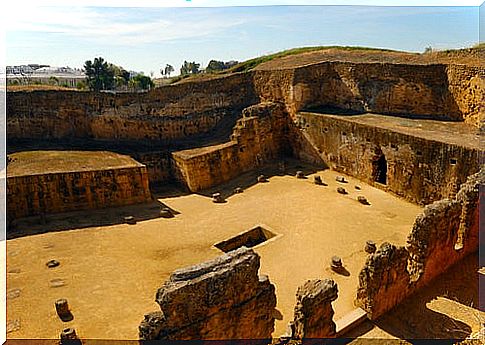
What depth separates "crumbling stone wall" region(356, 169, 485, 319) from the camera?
7.06 m

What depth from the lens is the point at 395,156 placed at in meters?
12.8

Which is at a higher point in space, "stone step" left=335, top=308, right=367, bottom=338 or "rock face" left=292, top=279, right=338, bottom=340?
"rock face" left=292, top=279, right=338, bottom=340

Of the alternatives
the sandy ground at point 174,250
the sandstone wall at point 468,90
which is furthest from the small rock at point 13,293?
the sandstone wall at point 468,90

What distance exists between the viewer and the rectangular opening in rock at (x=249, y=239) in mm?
10796

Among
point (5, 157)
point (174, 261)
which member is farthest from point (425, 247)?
point (5, 157)

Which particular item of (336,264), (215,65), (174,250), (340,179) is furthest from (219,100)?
(215,65)

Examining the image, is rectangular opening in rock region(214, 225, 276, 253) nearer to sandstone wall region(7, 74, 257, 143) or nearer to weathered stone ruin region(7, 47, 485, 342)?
weathered stone ruin region(7, 47, 485, 342)

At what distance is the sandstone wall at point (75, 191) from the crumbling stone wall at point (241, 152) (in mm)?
1948

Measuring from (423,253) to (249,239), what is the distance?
16.2ft

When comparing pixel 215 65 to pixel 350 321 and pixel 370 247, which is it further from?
pixel 350 321

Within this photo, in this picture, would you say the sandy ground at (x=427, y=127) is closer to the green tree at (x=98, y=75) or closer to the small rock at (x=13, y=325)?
the small rock at (x=13, y=325)

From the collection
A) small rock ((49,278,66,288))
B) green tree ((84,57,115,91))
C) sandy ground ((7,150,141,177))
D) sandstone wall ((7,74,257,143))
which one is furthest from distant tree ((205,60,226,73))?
small rock ((49,278,66,288))

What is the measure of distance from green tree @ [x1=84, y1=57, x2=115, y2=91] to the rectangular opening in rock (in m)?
26.0

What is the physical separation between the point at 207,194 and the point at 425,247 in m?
8.75
